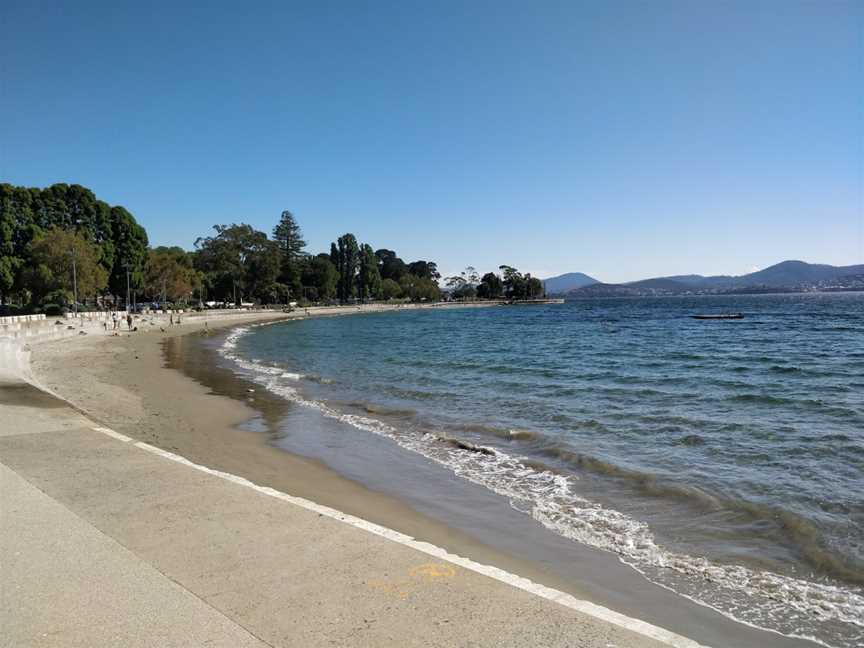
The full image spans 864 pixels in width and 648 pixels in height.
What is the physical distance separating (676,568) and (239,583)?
4418 millimetres

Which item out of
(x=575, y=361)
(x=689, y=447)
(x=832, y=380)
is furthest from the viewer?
(x=575, y=361)

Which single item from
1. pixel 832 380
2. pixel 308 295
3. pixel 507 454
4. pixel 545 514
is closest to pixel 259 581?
pixel 545 514

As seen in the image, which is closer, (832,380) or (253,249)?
(832,380)

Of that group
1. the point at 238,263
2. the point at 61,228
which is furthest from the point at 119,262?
the point at 238,263

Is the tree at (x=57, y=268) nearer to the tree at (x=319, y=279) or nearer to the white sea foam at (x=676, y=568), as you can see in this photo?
the white sea foam at (x=676, y=568)

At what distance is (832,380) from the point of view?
65.0ft

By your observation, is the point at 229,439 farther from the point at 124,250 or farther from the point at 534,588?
the point at 124,250

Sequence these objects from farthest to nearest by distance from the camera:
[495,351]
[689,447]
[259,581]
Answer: [495,351]
[689,447]
[259,581]

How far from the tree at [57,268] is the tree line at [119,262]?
3.8 inches

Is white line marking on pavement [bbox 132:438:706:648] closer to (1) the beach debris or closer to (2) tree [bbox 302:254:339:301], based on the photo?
(1) the beach debris

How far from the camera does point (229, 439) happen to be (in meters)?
12.5

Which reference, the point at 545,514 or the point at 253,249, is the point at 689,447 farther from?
the point at 253,249

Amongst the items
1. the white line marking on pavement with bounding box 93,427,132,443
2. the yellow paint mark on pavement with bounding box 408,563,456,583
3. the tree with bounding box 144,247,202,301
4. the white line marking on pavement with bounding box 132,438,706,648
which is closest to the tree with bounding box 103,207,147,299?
the tree with bounding box 144,247,202,301

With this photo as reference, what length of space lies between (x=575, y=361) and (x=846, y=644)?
75.4 ft
